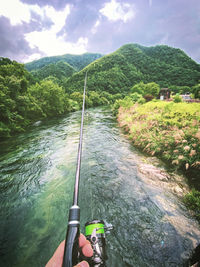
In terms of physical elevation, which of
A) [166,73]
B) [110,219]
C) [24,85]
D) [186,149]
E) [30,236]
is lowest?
[30,236]

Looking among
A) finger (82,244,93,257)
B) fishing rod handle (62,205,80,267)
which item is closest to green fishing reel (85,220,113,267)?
finger (82,244,93,257)

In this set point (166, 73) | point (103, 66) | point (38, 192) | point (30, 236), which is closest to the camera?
point (30, 236)

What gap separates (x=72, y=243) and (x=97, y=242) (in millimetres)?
914

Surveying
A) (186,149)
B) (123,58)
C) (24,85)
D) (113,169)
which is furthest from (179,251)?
(123,58)

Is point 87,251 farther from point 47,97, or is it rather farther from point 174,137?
point 47,97

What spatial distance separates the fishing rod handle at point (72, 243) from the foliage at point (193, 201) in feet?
10.9

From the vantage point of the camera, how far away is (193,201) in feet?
10.3

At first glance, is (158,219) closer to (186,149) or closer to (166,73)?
(186,149)

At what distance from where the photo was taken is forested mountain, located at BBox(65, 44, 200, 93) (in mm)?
94875

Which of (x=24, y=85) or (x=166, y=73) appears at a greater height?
(x=166, y=73)

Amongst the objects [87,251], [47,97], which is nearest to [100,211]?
[87,251]

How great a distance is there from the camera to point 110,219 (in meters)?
2.90

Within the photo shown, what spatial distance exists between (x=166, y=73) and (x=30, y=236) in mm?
130965

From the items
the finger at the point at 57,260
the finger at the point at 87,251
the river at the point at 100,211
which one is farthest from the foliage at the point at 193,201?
the finger at the point at 57,260
